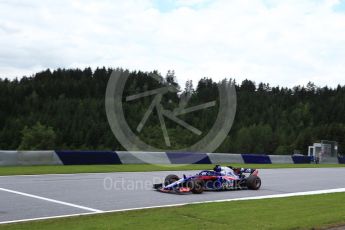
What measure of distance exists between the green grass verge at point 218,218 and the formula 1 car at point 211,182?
241 cm

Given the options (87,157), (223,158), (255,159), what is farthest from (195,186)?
(255,159)

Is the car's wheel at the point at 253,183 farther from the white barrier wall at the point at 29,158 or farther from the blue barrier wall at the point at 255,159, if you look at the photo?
the blue barrier wall at the point at 255,159

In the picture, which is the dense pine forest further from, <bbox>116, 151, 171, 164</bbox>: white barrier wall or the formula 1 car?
the formula 1 car

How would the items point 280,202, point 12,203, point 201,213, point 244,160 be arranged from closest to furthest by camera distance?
point 201,213 < point 12,203 < point 280,202 < point 244,160

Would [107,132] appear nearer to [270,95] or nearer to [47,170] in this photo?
[270,95]

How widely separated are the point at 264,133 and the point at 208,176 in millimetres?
108854

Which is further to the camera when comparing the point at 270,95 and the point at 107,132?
the point at 270,95

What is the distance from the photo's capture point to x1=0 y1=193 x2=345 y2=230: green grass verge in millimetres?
9227

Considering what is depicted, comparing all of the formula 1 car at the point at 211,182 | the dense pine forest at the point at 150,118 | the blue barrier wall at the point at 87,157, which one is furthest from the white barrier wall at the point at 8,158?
the dense pine forest at the point at 150,118

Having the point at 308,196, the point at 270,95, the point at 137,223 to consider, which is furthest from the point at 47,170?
the point at 270,95

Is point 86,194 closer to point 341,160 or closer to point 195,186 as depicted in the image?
point 195,186

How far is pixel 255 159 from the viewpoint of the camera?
35938 millimetres

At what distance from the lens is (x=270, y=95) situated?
147 m

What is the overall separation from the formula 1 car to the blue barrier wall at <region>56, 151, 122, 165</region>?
10.6 meters
